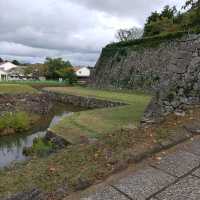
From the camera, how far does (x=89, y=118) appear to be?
27.7 feet

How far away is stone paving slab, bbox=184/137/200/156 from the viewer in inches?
110

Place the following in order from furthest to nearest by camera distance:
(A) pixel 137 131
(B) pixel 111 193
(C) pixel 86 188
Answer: (A) pixel 137 131
(C) pixel 86 188
(B) pixel 111 193

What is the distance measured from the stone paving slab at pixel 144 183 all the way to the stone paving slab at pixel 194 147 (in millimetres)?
716

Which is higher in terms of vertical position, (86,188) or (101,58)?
(101,58)

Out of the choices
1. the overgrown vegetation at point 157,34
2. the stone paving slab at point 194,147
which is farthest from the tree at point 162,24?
the stone paving slab at point 194,147

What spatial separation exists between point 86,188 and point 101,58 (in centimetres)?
2672

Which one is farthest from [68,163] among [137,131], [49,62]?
[49,62]

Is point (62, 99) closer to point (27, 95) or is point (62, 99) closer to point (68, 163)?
point (27, 95)

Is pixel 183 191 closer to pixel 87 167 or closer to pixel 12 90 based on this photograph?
pixel 87 167

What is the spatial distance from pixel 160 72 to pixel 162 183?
17.8 meters

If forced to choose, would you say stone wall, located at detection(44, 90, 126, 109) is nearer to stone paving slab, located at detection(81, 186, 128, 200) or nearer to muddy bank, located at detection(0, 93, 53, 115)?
muddy bank, located at detection(0, 93, 53, 115)

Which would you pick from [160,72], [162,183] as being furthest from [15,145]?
[160,72]

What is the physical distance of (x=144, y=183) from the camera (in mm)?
2115

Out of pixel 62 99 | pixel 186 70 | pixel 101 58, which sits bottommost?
pixel 62 99
